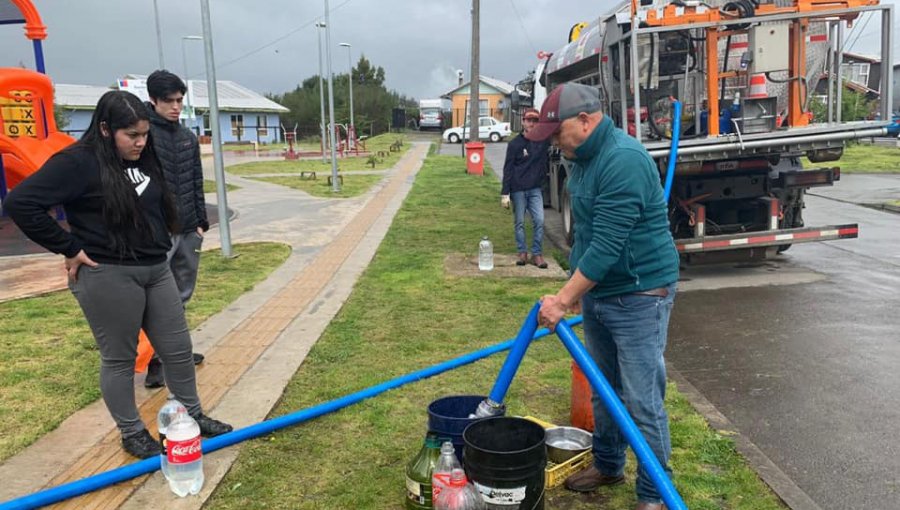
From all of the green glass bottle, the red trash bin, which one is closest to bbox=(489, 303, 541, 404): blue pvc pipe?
the green glass bottle

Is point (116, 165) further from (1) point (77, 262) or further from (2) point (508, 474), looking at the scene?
(2) point (508, 474)

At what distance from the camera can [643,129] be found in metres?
8.12

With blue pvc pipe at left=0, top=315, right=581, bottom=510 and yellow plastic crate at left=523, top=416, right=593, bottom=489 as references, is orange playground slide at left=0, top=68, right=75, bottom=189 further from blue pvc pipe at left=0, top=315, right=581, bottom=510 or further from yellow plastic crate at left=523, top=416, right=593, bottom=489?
yellow plastic crate at left=523, top=416, right=593, bottom=489

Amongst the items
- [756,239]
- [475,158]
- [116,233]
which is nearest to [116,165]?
[116,233]

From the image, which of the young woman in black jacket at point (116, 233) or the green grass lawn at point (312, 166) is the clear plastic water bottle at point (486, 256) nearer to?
the young woman in black jacket at point (116, 233)

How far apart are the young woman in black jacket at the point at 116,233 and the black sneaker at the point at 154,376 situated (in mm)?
1035

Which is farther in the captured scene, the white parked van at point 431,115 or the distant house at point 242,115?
the white parked van at point 431,115

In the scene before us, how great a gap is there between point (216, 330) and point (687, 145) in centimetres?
515

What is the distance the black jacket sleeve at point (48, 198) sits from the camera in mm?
3223

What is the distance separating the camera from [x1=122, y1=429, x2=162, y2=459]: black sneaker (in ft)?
12.2

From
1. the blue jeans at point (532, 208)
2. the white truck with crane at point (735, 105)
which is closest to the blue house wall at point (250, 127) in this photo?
the blue jeans at point (532, 208)

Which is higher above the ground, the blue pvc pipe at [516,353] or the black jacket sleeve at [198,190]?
the black jacket sleeve at [198,190]

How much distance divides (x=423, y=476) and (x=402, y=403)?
1.40 metres

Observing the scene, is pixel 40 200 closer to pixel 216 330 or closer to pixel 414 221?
pixel 216 330
